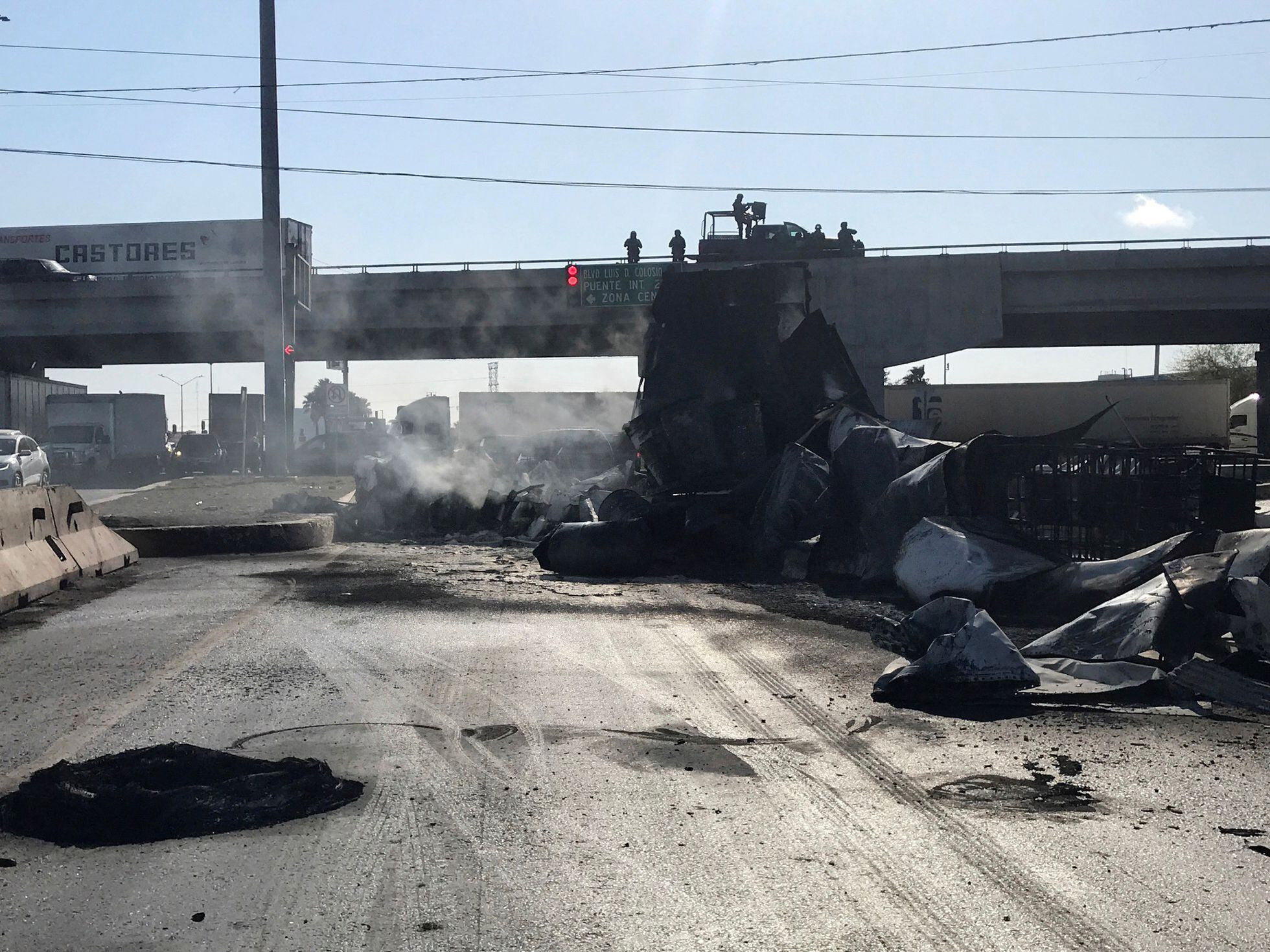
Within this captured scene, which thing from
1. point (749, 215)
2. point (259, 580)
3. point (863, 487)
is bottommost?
point (259, 580)

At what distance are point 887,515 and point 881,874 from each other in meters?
7.94

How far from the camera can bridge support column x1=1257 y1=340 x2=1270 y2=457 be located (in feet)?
148

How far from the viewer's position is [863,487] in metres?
12.2

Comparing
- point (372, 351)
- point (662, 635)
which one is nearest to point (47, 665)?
point (662, 635)

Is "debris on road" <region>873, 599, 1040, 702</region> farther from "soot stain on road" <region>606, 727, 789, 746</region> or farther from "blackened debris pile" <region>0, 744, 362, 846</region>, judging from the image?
"blackened debris pile" <region>0, 744, 362, 846</region>

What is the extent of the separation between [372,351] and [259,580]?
36105mm

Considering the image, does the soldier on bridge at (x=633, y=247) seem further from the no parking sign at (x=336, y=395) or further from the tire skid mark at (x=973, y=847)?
the tire skid mark at (x=973, y=847)

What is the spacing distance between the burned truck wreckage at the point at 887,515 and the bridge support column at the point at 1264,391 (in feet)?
108

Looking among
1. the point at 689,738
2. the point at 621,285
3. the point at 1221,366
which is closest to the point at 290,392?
the point at 621,285

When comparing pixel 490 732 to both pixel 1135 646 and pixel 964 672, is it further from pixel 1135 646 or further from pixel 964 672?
pixel 1135 646

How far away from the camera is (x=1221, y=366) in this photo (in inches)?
3457

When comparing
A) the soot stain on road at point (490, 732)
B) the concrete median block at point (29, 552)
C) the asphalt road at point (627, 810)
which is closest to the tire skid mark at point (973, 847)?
the asphalt road at point (627, 810)

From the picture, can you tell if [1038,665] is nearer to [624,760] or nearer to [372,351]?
[624,760]

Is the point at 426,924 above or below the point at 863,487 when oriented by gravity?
→ below
